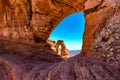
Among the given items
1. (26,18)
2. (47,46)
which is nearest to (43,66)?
(47,46)

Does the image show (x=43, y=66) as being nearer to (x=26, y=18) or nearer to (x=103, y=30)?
(x=103, y=30)

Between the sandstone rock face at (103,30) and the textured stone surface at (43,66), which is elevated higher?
the sandstone rock face at (103,30)

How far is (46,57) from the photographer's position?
428 centimetres

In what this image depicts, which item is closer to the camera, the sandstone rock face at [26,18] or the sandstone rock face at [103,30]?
the sandstone rock face at [103,30]

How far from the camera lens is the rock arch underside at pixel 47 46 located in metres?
2.19

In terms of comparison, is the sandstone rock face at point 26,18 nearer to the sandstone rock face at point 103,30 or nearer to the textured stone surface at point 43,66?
the textured stone surface at point 43,66

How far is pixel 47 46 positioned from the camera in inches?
183

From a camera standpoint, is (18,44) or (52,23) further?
(52,23)

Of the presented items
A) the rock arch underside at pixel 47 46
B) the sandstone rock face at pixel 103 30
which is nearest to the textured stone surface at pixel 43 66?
the rock arch underside at pixel 47 46

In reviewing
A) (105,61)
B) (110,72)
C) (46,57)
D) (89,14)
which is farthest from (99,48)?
(46,57)

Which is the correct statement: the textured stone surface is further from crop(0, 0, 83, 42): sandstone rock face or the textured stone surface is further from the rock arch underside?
crop(0, 0, 83, 42): sandstone rock face

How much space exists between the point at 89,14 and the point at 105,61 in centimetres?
84

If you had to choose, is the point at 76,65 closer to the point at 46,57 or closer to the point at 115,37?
the point at 115,37

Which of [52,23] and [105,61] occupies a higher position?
[52,23]
